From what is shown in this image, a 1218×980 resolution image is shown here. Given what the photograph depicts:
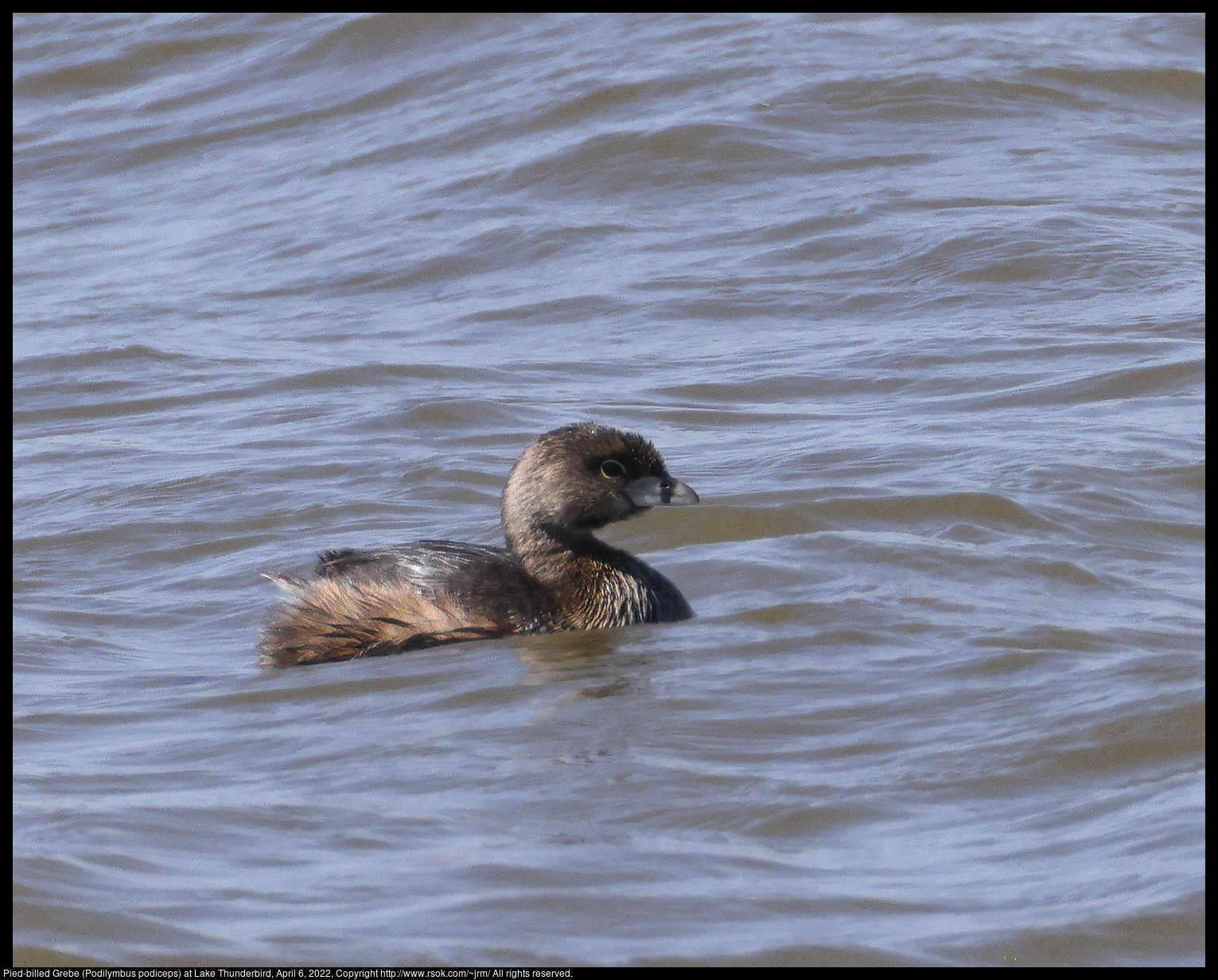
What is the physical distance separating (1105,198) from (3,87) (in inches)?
359

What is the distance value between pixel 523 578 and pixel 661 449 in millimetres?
2419

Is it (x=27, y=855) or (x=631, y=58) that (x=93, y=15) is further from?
(x=27, y=855)

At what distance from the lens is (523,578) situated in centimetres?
715

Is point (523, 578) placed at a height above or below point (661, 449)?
above

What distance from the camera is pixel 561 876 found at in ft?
15.3

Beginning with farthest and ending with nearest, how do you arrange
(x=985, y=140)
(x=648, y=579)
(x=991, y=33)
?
1. (x=991, y=33)
2. (x=985, y=140)
3. (x=648, y=579)

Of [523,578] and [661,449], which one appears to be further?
[661,449]

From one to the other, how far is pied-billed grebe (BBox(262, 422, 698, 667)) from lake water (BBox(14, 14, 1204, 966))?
19cm

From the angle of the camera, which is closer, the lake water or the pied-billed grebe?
the lake water

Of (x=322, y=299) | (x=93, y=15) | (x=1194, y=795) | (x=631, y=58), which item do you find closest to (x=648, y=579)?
(x=1194, y=795)

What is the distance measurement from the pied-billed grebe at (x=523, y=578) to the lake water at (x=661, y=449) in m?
0.19

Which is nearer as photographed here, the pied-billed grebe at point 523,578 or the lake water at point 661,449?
the lake water at point 661,449

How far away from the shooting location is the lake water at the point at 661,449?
184 inches

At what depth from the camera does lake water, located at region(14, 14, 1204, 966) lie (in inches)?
184
